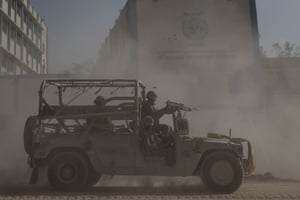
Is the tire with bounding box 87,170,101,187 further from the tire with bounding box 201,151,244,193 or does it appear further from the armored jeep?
the tire with bounding box 201,151,244,193

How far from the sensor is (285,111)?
14.0 metres

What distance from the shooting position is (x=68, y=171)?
8781 mm

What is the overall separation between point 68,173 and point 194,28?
5.42 meters

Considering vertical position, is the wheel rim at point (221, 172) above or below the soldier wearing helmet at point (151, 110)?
below

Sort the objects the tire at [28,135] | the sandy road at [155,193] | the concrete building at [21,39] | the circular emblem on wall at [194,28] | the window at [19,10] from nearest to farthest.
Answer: the sandy road at [155,193], the tire at [28,135], the circular emblem on wall at [194,28], the concrete building at [21,39], the window at [19,10]

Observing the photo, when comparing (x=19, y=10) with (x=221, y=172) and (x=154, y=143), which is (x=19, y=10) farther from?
(x=221, y=172)

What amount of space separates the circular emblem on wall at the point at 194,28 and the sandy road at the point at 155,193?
4.20 metres

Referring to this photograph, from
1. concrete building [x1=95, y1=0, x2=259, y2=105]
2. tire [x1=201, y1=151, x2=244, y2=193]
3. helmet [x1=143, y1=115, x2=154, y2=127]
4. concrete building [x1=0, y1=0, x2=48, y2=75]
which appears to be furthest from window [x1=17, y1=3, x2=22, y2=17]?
tire [x1=201, y1=151, x2=244, y2=193]

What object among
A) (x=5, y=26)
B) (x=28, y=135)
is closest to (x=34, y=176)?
(x=28, y=135)

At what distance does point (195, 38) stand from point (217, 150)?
168 inches

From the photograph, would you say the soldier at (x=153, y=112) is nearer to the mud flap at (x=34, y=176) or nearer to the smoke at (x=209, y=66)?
the mud flap at (x=34, y=176)

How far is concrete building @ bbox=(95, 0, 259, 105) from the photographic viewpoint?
39.3ft

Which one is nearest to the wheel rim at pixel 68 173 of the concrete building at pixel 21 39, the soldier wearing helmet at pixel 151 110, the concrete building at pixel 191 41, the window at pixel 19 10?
the soldier wearing helmet at pixel 151 110

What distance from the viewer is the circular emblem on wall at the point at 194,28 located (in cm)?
1209
